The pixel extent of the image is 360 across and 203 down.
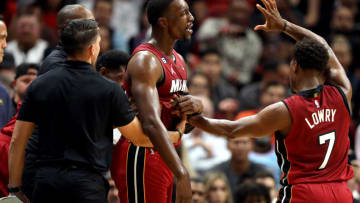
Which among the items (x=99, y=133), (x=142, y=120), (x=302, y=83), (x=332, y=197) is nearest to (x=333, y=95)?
(x=302, y=83)

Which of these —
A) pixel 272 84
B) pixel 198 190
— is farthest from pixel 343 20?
pixel 198 190

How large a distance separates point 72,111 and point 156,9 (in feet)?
4.93

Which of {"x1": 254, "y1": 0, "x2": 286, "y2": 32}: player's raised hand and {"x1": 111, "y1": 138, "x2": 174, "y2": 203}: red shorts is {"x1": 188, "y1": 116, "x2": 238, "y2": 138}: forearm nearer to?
{"x1": 111, "y1": 138, "x2": 174, "y2": 203}: red shorts

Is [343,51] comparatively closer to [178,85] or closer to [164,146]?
[178,85]

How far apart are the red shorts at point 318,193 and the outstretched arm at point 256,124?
497 millimetres

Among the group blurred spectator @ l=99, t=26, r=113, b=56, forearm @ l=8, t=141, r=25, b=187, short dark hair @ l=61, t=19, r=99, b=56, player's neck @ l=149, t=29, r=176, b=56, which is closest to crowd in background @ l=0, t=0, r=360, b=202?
blurred spectator @ l=99, t=26, r=113, b=56

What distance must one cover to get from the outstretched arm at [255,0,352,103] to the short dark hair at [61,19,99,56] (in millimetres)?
1769

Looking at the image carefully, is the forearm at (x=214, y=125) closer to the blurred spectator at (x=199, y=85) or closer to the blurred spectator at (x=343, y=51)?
the blurred spectator at (x=199, y=85)

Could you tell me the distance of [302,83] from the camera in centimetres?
577

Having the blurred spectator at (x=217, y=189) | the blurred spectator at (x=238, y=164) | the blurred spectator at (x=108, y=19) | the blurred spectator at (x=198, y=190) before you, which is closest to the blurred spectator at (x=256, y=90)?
the blurred spectator at (x=238, y=164)

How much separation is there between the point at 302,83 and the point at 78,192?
217 cm

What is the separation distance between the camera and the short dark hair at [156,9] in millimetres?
5848

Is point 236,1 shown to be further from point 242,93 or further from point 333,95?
point 333,95

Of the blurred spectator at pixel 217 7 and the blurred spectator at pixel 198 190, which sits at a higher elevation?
the blurred spectator at pixel 217 7
